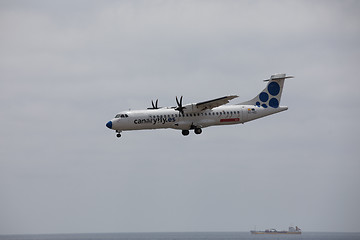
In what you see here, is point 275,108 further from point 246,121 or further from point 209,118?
point 209,118

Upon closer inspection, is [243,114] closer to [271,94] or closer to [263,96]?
[263,96]

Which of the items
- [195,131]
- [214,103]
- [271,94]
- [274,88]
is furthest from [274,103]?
[195,131]

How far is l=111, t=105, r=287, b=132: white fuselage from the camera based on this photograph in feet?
202

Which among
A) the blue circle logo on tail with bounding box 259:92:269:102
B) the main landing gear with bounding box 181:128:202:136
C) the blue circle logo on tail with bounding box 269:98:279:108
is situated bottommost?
the main landing gear with bounding box 181:128:202:136

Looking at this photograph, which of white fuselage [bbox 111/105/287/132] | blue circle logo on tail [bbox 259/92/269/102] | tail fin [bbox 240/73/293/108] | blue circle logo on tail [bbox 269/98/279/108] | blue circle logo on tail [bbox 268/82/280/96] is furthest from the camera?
blue circle logo on tail [bbox 268/82/280/96]

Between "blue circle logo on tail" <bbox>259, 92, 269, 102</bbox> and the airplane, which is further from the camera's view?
"blue circle logo on tail" <bbox>259, 92, 269, 102</bbox>

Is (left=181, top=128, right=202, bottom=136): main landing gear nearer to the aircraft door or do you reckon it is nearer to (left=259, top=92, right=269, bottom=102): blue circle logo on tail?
the aircraft door

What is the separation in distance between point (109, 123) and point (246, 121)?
1548 cm

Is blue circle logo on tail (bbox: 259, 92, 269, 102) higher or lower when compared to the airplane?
higher

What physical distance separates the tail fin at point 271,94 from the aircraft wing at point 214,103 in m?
4.97

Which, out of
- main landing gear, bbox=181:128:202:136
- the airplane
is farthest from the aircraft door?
main landing gear, bbox=181:128:202:136

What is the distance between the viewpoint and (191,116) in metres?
63.1

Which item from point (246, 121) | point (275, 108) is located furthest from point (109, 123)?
point (275, 108)

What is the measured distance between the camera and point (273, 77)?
228ft
